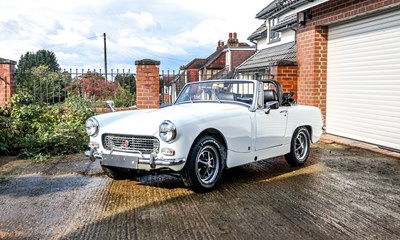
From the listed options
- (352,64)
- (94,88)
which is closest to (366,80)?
(352,64)

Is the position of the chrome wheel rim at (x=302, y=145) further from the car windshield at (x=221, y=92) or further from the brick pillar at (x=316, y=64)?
the brick pillar at (x=316, y=64)

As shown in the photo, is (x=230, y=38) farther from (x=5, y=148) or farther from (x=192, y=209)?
(x=192, y=209)

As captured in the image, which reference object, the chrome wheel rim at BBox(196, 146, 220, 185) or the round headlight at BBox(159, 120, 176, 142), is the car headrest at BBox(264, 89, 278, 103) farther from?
the round headlight at BBox(159, 120, 176, 142)

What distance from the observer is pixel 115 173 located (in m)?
5.23

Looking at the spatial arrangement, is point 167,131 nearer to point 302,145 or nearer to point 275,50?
point 302,145

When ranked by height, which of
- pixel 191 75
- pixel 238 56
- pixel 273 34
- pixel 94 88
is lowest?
pixel 94 88

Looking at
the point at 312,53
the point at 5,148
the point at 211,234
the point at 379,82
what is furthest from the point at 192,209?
the point at 312,53

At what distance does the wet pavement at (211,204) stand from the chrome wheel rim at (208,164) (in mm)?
182

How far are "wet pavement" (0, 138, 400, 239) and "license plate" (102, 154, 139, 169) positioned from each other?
1.20ft

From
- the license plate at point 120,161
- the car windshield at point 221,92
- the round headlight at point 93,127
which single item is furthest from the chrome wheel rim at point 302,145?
the round headlight at point 93,127

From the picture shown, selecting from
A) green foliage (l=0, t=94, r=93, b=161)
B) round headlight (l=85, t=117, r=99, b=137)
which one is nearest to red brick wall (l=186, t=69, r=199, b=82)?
green foliage (l=0, t=94, r=93, b=161)

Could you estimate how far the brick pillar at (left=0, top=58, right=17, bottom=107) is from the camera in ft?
31.6

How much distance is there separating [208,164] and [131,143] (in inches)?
36.4

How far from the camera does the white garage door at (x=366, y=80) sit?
747 centimetres
